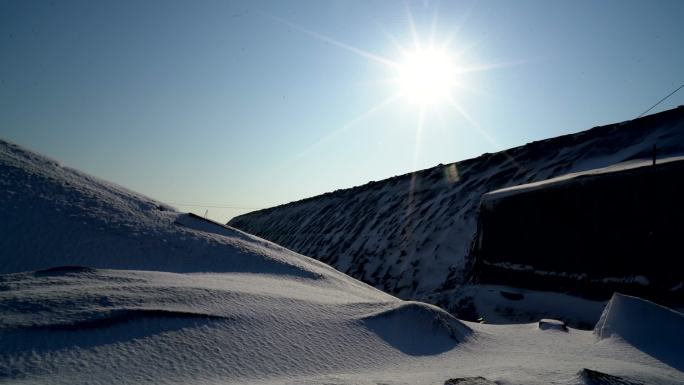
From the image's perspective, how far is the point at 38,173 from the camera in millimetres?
2697

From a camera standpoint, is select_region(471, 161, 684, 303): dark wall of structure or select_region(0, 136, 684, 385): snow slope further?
select_region(471, 161, 684, 303): dark wall of structure

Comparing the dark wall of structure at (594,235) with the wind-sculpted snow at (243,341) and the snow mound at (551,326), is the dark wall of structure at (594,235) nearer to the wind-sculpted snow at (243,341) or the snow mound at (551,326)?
the snow mound at (551,326)

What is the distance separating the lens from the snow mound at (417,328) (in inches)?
83.3

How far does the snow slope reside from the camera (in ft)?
4.93

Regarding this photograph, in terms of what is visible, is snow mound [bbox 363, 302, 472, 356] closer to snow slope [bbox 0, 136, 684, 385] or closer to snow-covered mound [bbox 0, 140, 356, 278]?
snow slope [bbox 0, 136, 684, 385]

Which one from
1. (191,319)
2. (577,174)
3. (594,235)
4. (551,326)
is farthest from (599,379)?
(577,174)

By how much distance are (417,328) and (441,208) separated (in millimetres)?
5321

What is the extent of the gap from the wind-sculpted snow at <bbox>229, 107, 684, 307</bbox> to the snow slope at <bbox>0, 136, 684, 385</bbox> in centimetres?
273

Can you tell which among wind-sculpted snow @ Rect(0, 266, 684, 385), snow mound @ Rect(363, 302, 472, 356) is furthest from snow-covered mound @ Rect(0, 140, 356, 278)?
snow mound @ Rect(363, 302, 472, 356)

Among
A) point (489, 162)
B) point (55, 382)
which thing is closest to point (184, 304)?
point (55, 382)

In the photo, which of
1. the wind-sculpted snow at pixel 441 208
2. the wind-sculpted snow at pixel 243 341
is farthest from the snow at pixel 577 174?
the wind-sculpted snow at pixel 243 341

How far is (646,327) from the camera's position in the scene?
7.54 feet

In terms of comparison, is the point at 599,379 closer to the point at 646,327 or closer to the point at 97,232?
the point at 646,327

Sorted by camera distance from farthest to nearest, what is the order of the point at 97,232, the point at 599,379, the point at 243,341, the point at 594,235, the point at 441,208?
the point at 441,208, the point at 594,235, the point at 97,232, the point at 243,341, the point at 599,379
